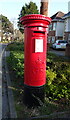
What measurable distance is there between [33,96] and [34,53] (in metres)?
0.98

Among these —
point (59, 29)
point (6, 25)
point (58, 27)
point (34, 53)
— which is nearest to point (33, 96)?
point (34, 53)

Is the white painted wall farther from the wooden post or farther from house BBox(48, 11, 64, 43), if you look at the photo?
the wooden post

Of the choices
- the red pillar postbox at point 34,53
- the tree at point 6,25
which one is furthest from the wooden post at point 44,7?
the tree at point 6,25

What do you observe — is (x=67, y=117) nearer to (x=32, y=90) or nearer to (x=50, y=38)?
(x=32, y=90)

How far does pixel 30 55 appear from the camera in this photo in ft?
8.55

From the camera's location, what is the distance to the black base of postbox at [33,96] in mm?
2699

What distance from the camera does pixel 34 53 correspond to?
258 cm

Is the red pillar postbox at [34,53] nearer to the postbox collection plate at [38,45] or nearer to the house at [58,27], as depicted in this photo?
the postbox collection plate at [38,45]

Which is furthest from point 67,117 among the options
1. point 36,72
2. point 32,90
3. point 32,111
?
point 36,72

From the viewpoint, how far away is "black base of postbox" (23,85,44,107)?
270 centimetres

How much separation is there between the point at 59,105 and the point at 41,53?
1.34 m

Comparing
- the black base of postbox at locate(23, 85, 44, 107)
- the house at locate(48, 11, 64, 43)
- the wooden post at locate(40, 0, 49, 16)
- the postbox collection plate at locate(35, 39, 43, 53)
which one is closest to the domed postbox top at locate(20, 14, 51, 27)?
the postbox collection plate at locate(35, 39, 43, 53)

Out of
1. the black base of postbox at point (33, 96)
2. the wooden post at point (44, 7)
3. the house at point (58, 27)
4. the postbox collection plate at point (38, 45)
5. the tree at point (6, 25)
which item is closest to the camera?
the postbox collection plate at point (38, 45)

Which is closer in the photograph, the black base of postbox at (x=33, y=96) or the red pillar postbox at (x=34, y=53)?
the red pillar postbox at (x=34, y=53)
